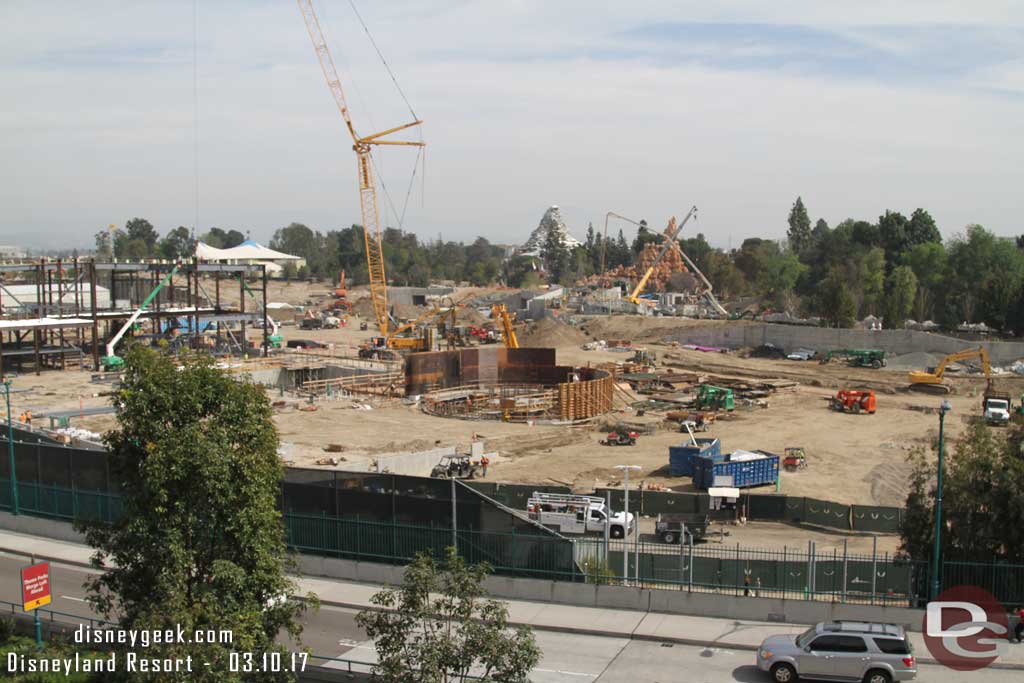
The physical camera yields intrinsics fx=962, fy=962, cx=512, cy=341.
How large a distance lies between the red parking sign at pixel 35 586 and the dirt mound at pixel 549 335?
73494 mm

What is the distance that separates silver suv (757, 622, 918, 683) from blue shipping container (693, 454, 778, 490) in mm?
19102

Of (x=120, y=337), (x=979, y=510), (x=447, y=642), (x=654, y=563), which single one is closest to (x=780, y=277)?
(x=120, y=337)

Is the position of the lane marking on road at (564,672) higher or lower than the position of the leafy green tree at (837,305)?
lower

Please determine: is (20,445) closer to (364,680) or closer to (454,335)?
(364,680)

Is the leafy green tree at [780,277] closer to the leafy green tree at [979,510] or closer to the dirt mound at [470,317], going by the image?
the dirt mound at [470,317]

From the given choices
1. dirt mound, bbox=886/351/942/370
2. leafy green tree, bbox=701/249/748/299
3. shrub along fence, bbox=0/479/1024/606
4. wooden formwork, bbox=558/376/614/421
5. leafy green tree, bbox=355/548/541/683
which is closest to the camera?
leafy green tree, bbox=355/548/541/683

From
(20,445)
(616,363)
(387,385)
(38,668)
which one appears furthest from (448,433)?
(38,668)

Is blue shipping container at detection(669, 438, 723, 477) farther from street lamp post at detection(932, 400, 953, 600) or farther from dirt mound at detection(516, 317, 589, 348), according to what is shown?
dirt mound at detection(516, 317, 589, 348)

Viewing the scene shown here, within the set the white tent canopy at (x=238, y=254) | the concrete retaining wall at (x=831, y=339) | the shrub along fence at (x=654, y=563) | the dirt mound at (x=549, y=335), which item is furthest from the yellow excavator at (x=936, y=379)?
the white tent canopy at (x=238, y=254)

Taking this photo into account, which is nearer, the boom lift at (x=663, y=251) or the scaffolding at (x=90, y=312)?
the scaffolding at (x=90, y=312)

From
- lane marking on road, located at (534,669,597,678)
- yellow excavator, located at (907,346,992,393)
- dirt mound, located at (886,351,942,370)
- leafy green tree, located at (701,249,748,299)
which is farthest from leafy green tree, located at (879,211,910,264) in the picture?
lane marking on road, located at (534,669,597,678)

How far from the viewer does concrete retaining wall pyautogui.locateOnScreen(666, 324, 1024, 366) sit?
78500 millimetres

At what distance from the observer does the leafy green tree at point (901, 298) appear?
9863 cm

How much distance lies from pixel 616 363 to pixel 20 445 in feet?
182
